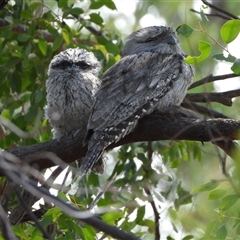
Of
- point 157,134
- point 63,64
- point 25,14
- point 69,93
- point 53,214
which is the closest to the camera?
point 53,214

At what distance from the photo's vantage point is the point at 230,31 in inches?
122

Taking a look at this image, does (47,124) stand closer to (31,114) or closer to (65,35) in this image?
(31,114)

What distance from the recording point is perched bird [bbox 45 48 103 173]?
4667 mm

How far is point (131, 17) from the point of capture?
31.6 ft

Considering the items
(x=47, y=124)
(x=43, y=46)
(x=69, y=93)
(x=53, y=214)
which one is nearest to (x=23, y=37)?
(x=43, y=46)

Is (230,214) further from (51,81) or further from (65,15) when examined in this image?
(65,15)

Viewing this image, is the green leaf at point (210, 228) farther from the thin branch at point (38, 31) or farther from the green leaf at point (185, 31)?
the thin branch at point (38, 31)

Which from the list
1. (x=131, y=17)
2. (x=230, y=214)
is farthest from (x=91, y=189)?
(x=131, y=17)

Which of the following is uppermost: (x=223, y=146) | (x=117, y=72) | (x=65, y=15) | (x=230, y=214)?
(x=65, y=15)

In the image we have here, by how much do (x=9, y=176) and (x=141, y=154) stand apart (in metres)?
3.49

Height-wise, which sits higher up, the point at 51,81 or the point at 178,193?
the point at 51,81

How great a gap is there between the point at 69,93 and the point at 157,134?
2.95 ft

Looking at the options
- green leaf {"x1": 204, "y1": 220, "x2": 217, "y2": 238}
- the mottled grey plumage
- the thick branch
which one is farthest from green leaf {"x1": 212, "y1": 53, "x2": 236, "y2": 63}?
the mottled grey plumage

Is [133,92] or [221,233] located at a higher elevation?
[133,92]
